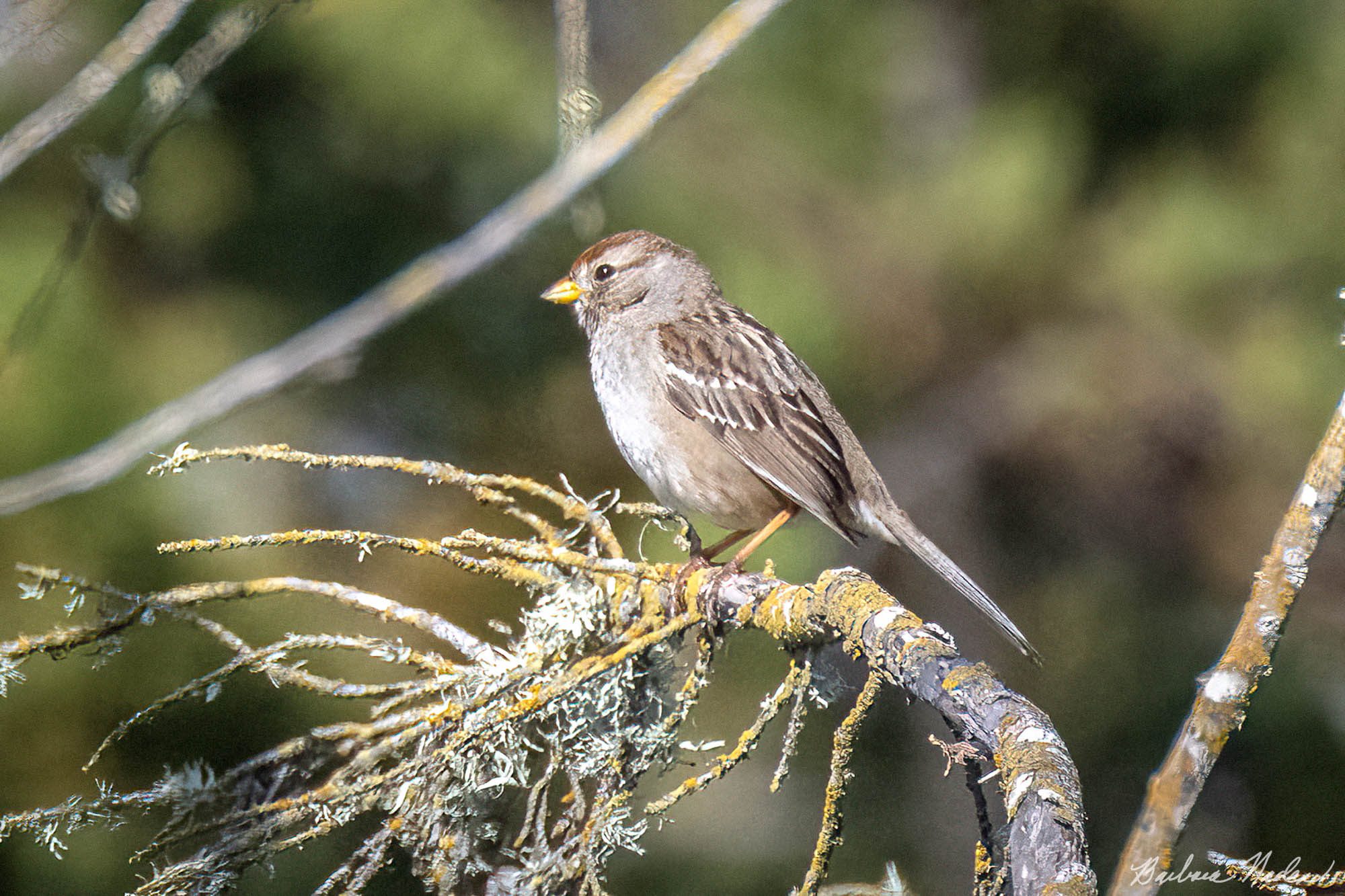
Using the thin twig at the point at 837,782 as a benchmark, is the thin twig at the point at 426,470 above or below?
above

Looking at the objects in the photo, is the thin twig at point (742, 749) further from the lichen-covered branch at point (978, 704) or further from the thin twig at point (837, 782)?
the thin twig at point (837, 782)

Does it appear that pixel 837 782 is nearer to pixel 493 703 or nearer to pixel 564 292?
pixel 493 703

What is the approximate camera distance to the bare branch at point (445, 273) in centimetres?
154

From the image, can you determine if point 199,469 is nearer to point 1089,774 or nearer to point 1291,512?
point 1291,512

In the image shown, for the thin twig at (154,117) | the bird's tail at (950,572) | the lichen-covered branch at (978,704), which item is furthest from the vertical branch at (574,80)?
the bird's tail at (950,572)

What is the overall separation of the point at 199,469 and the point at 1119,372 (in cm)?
266

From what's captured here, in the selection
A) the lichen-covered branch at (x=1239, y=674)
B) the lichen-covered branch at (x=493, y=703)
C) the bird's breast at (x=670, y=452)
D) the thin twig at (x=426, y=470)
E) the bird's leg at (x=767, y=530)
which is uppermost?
the bird's breast at (x=670, y=452)

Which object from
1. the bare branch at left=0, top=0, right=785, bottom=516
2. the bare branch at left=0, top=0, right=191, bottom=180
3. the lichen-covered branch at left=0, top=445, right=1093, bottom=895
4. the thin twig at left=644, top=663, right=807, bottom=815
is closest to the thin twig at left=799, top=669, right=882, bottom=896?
the lichen-covered branch at left=0, top=445, right=1093, bottom=895

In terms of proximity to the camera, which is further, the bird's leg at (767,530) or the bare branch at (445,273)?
the bird's leg at (767,530)

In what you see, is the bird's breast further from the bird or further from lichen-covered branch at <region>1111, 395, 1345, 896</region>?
lichen-covered branch at <region>1111, 395, 1345, 896</region>

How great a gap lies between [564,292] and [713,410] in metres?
0.52

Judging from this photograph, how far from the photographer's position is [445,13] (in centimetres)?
313

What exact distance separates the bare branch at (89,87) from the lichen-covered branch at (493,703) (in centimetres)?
46

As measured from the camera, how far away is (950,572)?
2.47m
